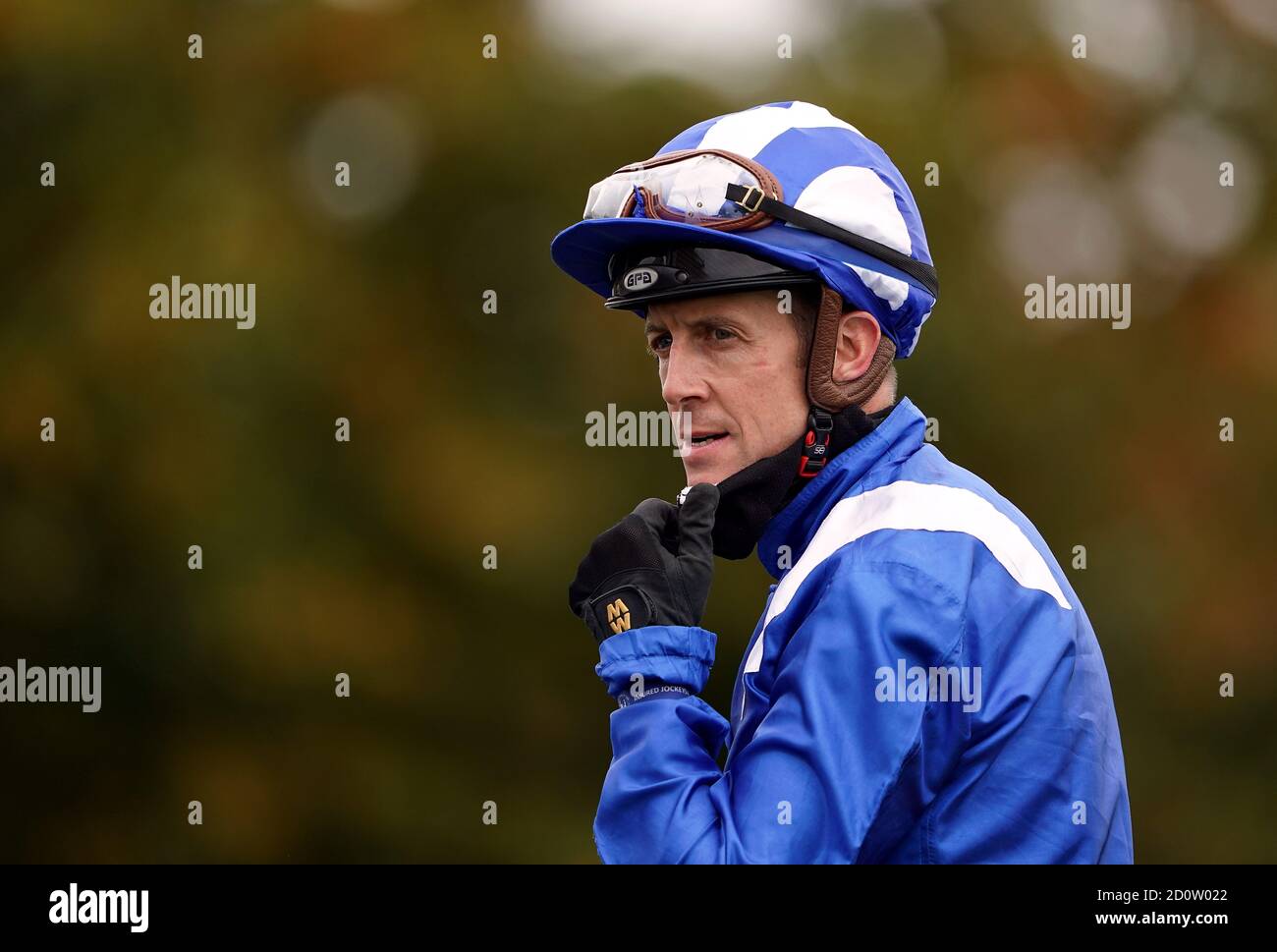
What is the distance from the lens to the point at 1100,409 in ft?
33.9

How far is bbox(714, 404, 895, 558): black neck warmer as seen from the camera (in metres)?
2.74

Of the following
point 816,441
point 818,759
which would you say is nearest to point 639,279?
point 816,441

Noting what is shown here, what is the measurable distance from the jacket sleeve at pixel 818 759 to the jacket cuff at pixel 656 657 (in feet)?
0.35

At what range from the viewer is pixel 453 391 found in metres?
10.1

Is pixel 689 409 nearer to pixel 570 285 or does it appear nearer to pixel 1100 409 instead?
pixel 570 285

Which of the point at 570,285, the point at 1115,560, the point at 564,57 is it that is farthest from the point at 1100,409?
the point at 564,57

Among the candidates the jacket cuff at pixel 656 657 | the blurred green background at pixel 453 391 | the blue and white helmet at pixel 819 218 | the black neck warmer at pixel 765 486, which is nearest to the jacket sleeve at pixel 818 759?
the jacket cuff at pixel 656 657

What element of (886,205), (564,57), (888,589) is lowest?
(888,589)

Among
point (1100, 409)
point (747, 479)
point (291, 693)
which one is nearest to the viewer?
point (747, 479)

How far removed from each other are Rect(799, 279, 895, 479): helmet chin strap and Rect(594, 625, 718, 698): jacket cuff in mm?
432

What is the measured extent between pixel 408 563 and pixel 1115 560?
463 cm

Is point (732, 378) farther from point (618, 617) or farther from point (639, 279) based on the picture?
point (618, 617)

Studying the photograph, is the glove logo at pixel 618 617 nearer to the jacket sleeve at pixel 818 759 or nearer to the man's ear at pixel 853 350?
the jacket sleeve at pixel 818 759

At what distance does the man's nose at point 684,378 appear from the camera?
273 cm
